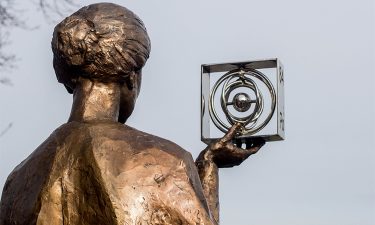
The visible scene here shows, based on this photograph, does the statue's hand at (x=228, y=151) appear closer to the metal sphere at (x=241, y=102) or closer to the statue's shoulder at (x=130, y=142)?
the metal sphere at (x=241, y=102)

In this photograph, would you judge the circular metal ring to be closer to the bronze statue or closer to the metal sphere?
the metal sphere

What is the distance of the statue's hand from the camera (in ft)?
21.2

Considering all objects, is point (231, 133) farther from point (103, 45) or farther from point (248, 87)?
point (103, 45)

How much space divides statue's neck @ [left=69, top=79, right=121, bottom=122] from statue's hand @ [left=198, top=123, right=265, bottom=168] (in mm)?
662

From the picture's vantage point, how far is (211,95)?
6.72 meters

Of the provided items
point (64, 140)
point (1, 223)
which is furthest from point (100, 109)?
point (1, 223)

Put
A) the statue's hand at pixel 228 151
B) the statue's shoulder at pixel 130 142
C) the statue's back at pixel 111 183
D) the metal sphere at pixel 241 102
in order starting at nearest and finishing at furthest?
the statue's back at pixel 111 183 < the statue's shoulder at pixel 130 142 < the statue's hand at pixel 228 151 < the metal sphere at pixel 241 102

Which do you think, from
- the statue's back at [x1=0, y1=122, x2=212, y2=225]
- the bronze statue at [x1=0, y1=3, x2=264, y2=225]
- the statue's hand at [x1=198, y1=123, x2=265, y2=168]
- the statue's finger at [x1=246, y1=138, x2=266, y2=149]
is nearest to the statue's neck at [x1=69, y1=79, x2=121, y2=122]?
the bronze statue at [x1=0, y1=3, x2=264, y2=225]

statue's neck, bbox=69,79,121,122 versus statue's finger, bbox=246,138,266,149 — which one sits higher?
statue's neck, bbox=69,79,121,122

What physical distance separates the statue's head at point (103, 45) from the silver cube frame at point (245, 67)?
75 centimetres

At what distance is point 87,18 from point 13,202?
0.82 meters

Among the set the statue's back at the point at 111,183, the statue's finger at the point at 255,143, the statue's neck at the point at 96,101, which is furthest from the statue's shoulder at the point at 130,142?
the statue's finger at the point at 255,143

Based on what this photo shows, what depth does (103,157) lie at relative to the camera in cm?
566

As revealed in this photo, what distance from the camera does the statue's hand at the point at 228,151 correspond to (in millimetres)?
6477
